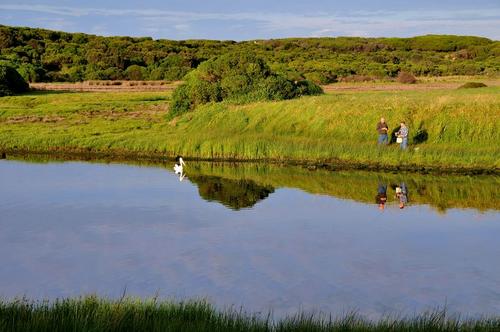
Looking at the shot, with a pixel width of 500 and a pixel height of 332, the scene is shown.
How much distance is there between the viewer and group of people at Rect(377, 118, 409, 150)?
33.4 m

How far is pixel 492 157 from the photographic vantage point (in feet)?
106

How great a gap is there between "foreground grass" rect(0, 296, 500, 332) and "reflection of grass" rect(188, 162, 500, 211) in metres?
13.4

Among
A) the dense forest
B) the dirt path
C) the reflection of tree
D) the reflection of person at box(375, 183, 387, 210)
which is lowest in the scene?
the dirt path

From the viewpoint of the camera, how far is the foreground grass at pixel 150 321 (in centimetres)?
1028

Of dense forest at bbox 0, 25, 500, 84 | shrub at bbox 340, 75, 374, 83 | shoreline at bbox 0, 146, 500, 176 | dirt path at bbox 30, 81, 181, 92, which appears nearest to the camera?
shoreline at bbox 0, 146, 500, 176

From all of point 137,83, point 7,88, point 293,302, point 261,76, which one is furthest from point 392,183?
point 137,83

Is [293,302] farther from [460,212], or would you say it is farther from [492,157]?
[492,157]

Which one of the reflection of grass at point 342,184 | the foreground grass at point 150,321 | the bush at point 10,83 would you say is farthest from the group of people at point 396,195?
the bush at point 10,83

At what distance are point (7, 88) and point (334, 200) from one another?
4282 cm

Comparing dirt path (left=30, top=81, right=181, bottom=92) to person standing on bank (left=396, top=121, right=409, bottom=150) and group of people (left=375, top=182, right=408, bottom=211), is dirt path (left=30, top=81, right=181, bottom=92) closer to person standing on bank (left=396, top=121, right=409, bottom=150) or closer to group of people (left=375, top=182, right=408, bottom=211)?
person standing on bank (left=396, top=121, right=409, bottom=150)

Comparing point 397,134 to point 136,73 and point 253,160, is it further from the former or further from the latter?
point 136,73

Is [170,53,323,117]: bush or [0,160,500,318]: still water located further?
[170,53,323,117]: bush

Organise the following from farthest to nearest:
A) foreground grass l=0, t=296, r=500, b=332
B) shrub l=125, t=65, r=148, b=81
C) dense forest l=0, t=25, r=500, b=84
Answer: shrub l=125, t=65, r=148, b=81 → dense forest l=0, t=25, r=500, b=84 → foreground grass l=0, t=296, r=500, b=332

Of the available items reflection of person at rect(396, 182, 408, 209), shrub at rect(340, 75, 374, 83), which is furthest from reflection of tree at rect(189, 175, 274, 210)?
shrub at rect(340, 75, 374, 83)
